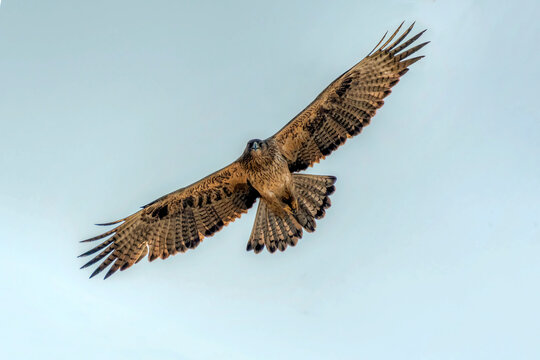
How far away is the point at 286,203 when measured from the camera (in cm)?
1301

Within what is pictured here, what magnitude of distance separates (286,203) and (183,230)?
1963 millimetres

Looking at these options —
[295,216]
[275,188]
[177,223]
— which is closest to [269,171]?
[275,188]

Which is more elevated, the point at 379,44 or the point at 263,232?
the point at 379,44

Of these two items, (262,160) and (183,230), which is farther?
(183,230)

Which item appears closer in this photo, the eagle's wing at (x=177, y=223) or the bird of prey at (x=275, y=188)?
the bird of prey at (x=275, y=188)

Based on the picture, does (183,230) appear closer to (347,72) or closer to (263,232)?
(263,232)

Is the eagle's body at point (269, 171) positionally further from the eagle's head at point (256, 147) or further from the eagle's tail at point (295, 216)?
the eagle's tail at point (295, 216)

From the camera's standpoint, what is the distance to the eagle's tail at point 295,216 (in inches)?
514

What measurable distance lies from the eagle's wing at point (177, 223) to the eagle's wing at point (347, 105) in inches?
51.9

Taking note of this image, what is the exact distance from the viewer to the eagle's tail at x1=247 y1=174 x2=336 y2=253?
13055 mm

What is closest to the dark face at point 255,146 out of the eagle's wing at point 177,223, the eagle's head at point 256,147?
the eagle's head at point 256,147

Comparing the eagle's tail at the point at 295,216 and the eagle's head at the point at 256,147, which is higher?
the eagle's head at the point at 256,147

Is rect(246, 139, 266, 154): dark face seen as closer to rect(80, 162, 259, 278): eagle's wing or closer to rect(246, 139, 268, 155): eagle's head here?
rect(246, 139, 268, 155): eagle's head

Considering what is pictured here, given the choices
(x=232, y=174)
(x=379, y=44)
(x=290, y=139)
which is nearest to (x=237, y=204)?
(x=232, y=174)
